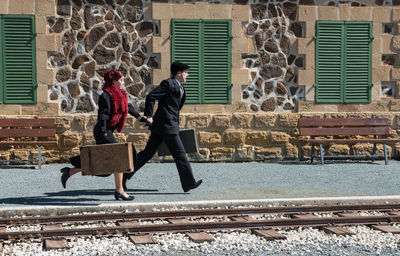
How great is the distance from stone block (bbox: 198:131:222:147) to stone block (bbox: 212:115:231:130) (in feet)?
0.48

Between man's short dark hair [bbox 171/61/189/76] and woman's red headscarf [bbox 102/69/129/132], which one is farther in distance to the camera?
man's short dark hair [bbox 171/61/189/76]

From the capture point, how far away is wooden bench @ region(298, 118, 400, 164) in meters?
13.9

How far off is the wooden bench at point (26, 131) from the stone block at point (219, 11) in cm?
359

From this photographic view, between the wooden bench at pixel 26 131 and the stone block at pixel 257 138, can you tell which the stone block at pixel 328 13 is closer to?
the stone block at pixel 257 138

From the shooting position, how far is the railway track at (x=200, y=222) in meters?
7.10

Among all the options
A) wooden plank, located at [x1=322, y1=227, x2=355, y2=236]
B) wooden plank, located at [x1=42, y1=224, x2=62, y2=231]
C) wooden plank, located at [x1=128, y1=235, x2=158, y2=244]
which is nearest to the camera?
wooden plank, located at [x1=128, y1=235, x2=158, y2=244]

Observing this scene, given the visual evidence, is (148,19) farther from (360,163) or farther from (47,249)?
(47,249)

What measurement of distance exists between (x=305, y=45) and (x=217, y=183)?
14.5 ft

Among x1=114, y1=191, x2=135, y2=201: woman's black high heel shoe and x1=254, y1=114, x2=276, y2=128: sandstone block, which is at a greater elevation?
x1=254, y1=114, x2=276, y2=128: sandstone block

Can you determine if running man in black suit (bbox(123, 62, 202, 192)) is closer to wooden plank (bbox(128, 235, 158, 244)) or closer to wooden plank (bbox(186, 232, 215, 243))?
wooden plank (bbox(186, 232, 215, 243))


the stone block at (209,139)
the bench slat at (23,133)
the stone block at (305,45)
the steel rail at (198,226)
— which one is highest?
the stone block at (305,45)

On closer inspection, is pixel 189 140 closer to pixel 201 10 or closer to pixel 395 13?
pixel 201 10

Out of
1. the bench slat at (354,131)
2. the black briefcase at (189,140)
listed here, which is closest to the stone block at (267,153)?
the bench slat at (354,131)

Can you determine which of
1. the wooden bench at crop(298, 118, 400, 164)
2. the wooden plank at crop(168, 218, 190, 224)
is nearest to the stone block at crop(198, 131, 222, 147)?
the wooden bench at crop(298, 118, 400, 164)
